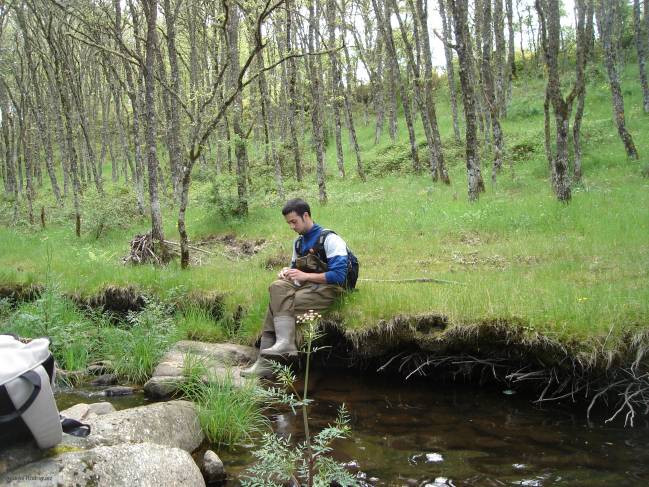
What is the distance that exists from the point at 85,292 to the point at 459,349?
274 inches

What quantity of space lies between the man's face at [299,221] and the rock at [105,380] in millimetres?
3152

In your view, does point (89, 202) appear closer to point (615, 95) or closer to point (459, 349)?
point (459, 349)

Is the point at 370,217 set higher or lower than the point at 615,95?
lower

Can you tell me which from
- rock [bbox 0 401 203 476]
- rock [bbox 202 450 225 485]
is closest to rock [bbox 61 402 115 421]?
rock [bbox 0 401 203 476]

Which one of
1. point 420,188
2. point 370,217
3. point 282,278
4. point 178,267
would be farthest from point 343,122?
point 282,278

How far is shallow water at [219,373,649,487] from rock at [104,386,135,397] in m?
2.13

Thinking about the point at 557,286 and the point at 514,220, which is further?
the point at 514,220

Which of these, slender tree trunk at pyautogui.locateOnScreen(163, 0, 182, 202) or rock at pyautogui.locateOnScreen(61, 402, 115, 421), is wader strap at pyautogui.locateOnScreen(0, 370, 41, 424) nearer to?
rock at pyautogui.locateOnScreen(61, 402, 115, 421)

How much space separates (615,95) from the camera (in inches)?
688

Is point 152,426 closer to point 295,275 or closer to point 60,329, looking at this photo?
point 295,275

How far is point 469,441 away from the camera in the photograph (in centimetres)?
477

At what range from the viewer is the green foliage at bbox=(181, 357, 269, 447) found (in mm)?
4961

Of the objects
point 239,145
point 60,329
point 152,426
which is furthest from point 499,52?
point 152,426

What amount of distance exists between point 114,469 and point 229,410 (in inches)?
64.8
